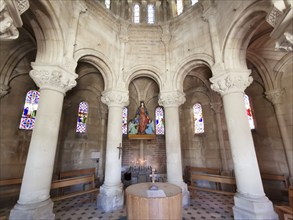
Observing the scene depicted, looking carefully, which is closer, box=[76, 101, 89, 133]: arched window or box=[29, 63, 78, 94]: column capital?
box=[29, 63, 78, 94]: column capital

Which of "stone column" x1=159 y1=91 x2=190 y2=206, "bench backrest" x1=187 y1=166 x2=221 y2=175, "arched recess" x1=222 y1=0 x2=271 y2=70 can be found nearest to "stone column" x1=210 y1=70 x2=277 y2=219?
"arched recess" x1=222 y1=0 x2=271 y2=70

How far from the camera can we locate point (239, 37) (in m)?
5.40

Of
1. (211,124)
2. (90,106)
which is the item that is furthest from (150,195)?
(90,106)

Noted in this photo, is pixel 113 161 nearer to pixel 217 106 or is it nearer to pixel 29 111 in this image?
pixel 29 111

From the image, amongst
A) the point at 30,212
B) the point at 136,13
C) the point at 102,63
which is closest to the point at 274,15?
the point at 102,63

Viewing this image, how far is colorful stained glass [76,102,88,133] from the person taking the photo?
9844 millimetres

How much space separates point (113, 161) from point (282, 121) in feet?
26.3

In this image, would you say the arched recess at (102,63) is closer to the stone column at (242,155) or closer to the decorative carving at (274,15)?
the stone column at (242,155)

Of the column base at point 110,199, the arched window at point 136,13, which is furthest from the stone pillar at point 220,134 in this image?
the arched window at point 136,13

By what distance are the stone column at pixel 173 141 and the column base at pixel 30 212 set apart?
14.0ft

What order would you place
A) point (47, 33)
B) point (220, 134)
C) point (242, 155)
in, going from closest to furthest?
point (242, 155) < point (47, 33) < point (220, 134)

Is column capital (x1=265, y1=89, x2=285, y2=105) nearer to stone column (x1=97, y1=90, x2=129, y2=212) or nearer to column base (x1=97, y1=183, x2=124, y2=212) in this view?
stone column (x1=97, y1=90, x2=129, y2=212)

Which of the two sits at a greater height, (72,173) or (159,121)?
(159,121)

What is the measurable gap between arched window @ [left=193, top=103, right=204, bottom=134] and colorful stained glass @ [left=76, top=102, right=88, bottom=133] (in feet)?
24.5
